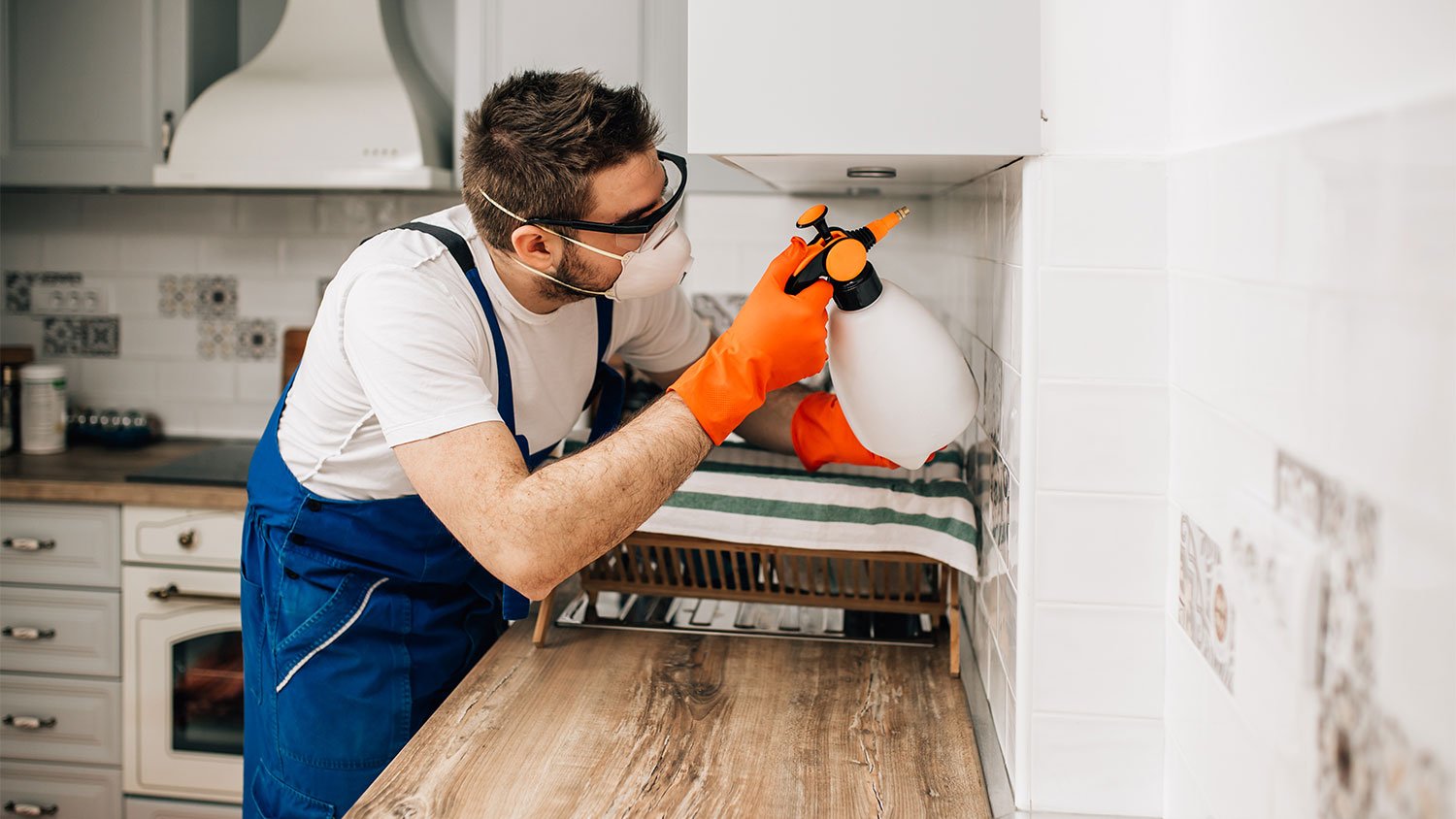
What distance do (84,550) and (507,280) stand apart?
1.51 m

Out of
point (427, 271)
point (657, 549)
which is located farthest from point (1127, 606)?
point (427, 271)

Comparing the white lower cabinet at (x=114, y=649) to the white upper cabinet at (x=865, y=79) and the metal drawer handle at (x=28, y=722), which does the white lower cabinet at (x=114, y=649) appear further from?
the white upper cabinet at (x=865, y=79)

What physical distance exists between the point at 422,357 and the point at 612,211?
26 centimetres

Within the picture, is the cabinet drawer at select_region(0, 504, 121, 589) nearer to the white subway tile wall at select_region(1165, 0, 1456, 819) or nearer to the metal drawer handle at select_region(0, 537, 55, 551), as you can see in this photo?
the metal drawer handle at select_region(0, 537, 55, 551)

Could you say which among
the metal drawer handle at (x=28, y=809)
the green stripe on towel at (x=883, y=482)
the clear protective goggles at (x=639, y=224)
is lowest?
the metal drawer handle at (x=28, y=809)

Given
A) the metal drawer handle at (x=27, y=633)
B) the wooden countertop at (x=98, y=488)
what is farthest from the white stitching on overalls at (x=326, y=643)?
the metal drawer handle at (x=27, y=633)

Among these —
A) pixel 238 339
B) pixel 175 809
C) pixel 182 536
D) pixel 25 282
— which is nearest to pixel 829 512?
pixel 182 536

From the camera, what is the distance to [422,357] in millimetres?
1150

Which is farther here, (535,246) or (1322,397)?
(535,246)

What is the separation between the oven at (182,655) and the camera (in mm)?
2289

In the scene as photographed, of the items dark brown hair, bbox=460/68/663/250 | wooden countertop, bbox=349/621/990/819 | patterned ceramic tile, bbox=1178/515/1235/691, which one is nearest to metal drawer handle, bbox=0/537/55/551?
wooden countertop, bbox=349/621/990/819

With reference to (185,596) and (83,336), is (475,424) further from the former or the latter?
(83,336)

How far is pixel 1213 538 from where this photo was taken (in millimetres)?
814

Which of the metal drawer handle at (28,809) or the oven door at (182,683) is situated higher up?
the oven door at (182,683)
